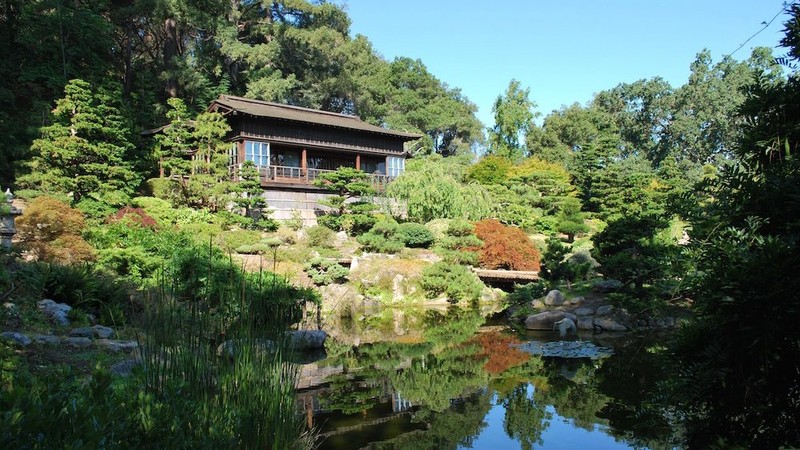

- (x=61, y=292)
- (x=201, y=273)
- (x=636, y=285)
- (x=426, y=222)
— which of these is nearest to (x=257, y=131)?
(x=426, y=222)

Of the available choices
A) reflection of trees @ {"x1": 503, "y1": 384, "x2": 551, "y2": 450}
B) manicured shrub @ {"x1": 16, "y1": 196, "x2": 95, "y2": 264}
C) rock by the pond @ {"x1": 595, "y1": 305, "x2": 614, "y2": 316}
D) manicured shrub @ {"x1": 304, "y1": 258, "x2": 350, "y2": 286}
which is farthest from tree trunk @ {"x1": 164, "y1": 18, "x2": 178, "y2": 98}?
reflection of trees @ {"x1": 503, "y1": 384, "x2": 551, "y2": 450}

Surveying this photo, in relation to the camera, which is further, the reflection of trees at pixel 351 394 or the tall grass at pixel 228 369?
the reflection of trees at pixel 351 394

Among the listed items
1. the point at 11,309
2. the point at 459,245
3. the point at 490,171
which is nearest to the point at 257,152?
the point at 459,245

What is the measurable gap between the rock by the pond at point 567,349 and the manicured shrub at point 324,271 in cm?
Result: 595

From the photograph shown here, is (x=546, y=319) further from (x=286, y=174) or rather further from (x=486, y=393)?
(x=286, y=174)

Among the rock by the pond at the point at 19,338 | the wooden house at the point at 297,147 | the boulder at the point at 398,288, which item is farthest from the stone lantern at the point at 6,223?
the wooden house at the point at 297,147

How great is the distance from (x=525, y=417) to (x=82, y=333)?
512 centimetres

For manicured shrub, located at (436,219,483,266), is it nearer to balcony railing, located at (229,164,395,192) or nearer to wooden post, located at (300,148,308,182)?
balcony railing, located at (229,164,395,192)

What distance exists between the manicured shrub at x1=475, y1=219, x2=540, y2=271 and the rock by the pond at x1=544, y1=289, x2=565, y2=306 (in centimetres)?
367

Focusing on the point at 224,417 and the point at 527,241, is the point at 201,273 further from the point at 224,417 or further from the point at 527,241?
the point at 527,241

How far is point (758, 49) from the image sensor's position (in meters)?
30.2

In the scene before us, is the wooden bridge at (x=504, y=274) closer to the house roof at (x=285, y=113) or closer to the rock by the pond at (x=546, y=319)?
the rock by the pond at (x=546, y=319)

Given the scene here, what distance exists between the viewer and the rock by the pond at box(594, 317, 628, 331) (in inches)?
418

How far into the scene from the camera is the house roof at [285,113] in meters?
19.3
